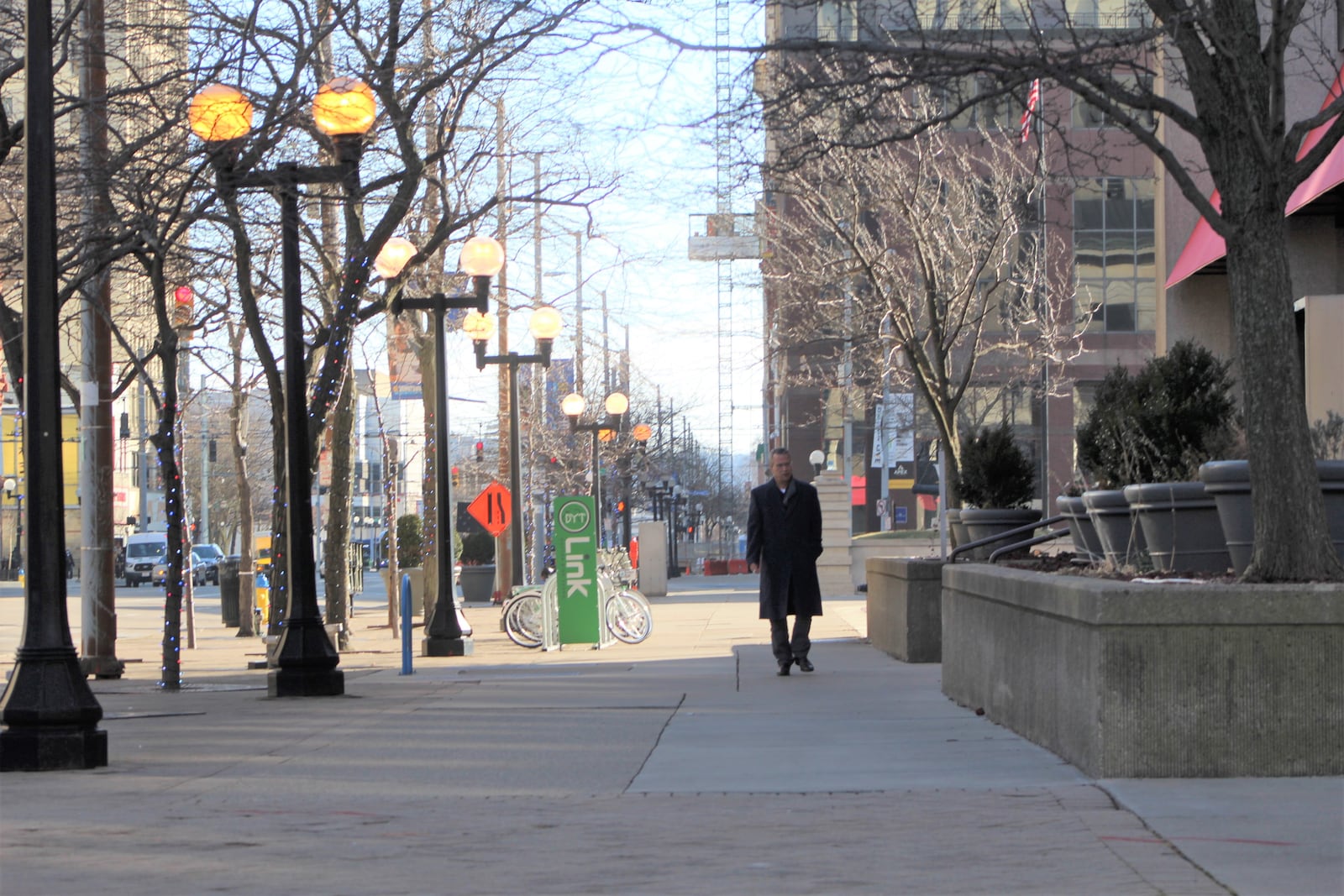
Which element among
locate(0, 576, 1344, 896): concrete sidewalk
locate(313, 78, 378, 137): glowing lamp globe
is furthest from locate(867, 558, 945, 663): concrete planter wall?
locate(313, 78, 378, 137): glowing lamp globe

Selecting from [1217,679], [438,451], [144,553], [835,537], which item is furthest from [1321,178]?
[144,553]

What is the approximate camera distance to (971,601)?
10695 mm

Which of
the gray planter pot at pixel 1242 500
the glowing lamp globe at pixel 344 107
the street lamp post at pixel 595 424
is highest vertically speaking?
the glowing lamp globe at pixel 344 107

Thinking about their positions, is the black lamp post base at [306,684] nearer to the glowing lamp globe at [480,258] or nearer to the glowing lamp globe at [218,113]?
the glowing lamp globe at [218,113]

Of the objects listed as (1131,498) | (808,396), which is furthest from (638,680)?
(808,396)

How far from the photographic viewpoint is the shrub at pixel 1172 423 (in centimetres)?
1005

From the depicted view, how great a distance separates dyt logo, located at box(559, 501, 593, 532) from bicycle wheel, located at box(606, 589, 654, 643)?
1.75m

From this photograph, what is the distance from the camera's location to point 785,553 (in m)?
14.0

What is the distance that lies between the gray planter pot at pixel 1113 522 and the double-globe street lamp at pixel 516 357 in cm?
1310

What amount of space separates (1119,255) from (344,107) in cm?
5005

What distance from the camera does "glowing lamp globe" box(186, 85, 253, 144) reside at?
1224 centimetres

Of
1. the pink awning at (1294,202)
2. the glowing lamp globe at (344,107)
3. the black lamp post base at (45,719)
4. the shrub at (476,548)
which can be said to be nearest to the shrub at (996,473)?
the pink awning at (1294,202)

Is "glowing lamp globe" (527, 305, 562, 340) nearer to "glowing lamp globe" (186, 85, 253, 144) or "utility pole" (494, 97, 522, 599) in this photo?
"utility pole" (494, 97, 522, 599)

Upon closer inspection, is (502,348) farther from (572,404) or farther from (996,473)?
(996,473)
